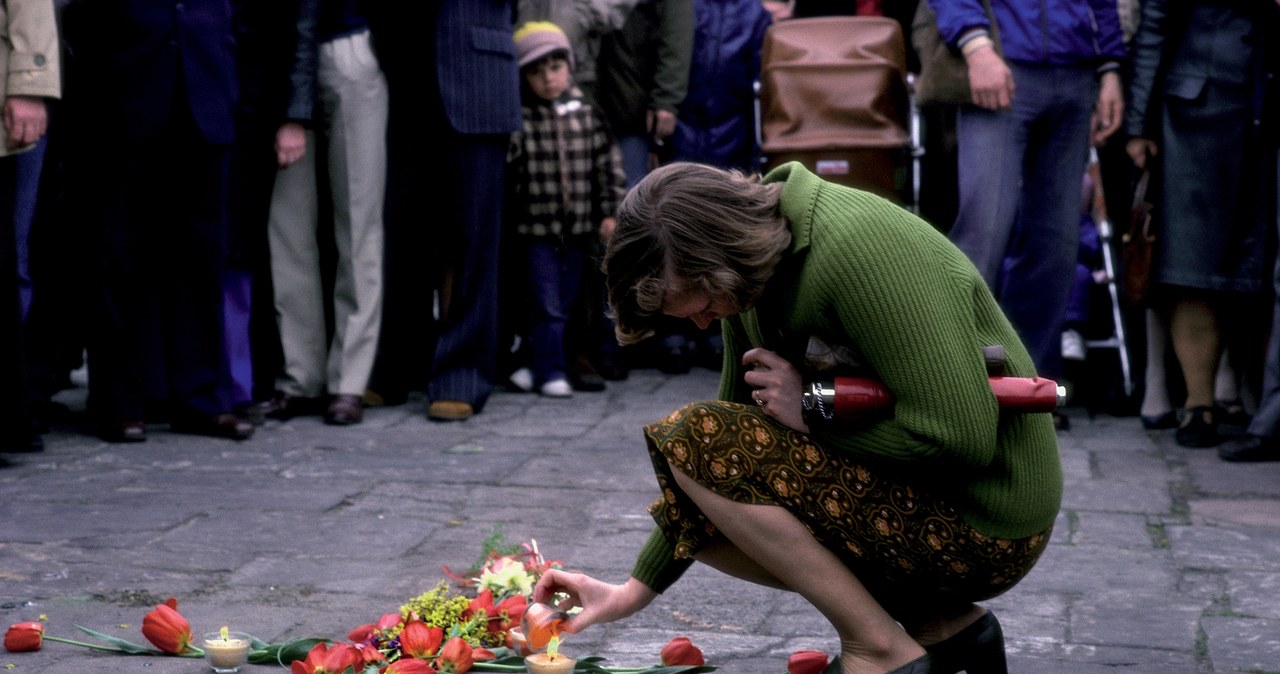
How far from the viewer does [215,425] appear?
5938mm

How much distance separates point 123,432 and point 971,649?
360cm

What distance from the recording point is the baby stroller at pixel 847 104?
6883mm

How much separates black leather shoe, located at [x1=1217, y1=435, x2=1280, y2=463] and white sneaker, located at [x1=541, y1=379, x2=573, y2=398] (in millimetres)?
2633

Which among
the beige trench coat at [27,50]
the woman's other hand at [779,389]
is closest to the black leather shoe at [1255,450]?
the woman's other hand at [779,389]

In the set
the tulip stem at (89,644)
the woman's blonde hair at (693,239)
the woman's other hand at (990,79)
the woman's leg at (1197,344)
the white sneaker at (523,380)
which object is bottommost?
the white sneaker at (523,380)

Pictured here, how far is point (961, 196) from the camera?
20.0ft

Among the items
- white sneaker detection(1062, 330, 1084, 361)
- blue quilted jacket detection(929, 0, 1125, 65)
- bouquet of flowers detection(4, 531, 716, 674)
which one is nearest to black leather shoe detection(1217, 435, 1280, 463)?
white sneaker detection(1062, 330, 1084, 361)

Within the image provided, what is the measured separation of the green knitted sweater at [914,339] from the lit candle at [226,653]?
108 centimetres

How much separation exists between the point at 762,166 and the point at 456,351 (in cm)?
160

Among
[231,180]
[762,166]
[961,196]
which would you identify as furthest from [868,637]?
[762,166]

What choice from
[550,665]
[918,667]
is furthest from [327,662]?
[918,667]

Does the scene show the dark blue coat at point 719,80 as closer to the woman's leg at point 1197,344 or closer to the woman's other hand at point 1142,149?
the woman's other hand at point 1142,149

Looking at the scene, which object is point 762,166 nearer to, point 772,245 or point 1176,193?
point 1176,193

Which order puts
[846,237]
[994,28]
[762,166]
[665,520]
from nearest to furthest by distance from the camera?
1. [846,237]
2. [665,520]
3. [994,28]
4. [762,166]
